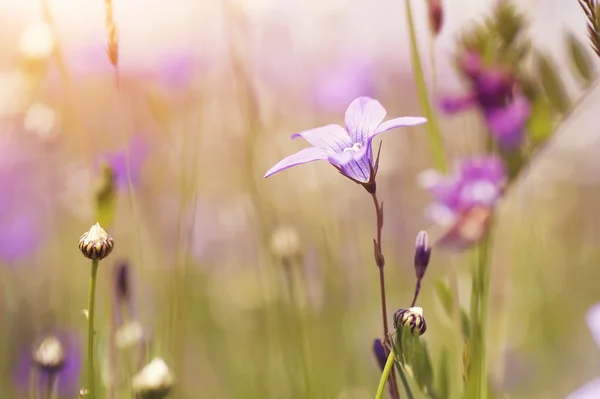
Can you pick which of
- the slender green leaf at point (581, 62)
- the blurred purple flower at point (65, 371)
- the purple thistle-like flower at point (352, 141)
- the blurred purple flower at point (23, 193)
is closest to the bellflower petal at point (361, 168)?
the purple thistle-like flower at point (352, 141)

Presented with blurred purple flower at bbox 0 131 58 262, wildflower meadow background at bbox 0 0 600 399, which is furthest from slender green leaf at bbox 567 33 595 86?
blurred purple flower at bbox 0 131 58 262

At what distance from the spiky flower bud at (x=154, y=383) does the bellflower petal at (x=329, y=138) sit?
170 mm

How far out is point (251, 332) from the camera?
3.43 feet

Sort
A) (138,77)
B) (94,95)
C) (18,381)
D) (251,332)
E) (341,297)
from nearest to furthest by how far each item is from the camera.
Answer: (18,381) < (341,297) < (251,332) < (138,77) < (94,95)

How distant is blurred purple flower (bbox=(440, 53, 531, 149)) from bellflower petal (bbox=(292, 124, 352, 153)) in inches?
5.3

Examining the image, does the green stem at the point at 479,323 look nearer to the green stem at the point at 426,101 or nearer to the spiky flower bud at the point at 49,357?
the green stem at the point at 426,101

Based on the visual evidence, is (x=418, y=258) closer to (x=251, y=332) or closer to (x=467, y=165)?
(x=467, y=165)

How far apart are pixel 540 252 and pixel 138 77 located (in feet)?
2.76

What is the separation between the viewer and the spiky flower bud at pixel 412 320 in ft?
1.15

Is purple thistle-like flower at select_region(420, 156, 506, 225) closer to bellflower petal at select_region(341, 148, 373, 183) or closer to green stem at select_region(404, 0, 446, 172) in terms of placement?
green stem at select_region(404, 0, 446, 172)

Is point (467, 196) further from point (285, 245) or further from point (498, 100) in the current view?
point (285, 245)

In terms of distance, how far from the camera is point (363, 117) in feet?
1.35

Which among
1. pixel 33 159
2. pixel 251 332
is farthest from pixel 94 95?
pixel 251 332

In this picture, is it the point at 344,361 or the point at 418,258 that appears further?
the point at 344,361
